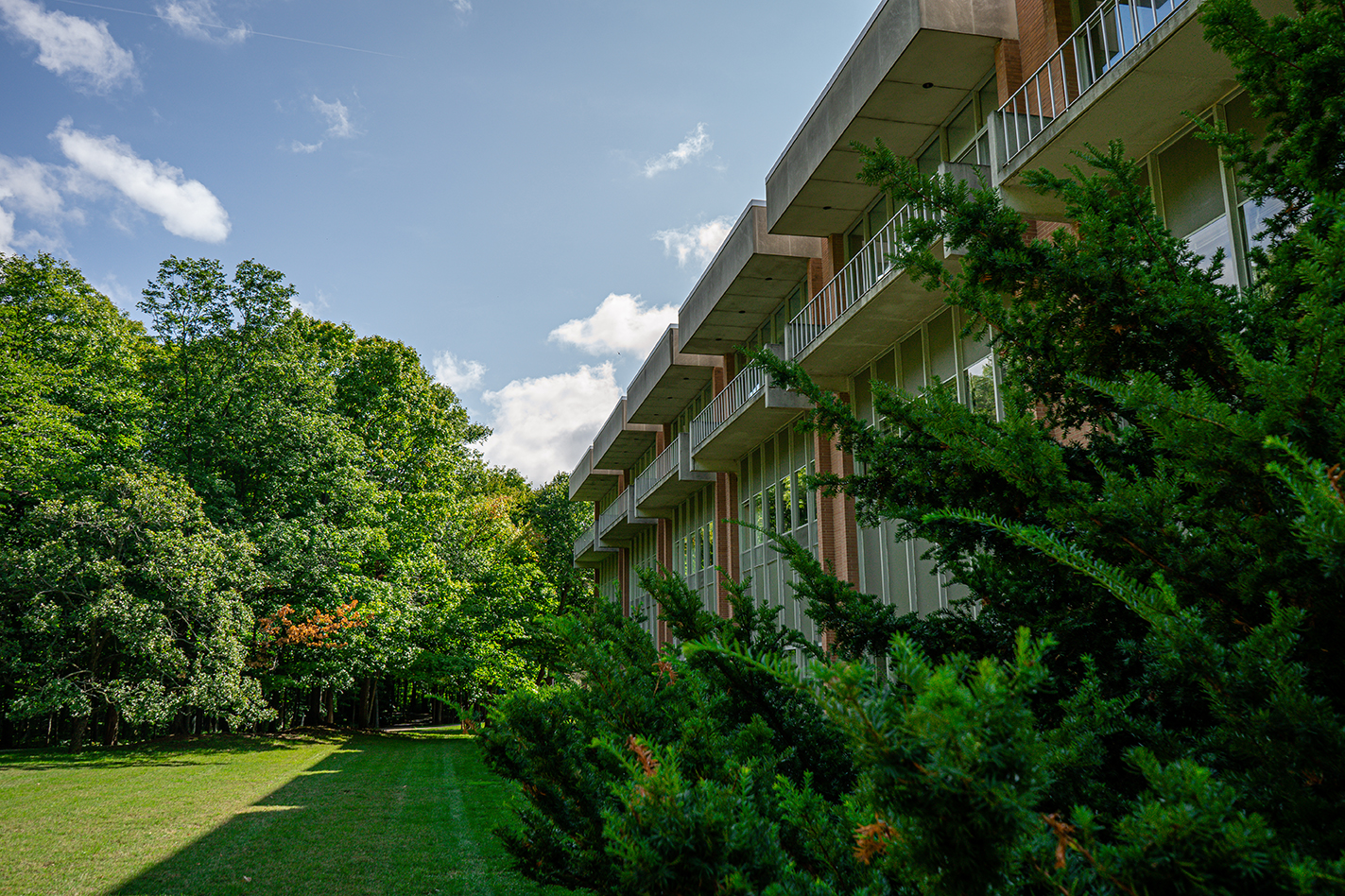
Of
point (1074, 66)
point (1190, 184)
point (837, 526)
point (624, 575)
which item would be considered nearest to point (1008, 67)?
point (1074, 66)

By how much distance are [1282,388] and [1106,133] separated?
8.67 meters

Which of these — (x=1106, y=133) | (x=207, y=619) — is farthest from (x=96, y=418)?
(x=1106, y=133)

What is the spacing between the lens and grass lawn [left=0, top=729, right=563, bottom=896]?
1059 centimetres

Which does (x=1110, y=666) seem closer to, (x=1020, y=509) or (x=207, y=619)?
(x=1020, y=509)

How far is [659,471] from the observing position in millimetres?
29641

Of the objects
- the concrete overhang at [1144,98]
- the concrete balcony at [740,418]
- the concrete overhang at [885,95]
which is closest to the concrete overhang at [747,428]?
the concrete balcony at [740,418]

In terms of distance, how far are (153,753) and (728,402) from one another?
786 inches

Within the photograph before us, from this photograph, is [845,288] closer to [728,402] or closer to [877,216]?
[877,216]

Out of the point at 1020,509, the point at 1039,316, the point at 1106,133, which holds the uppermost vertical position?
the point at 1106,133

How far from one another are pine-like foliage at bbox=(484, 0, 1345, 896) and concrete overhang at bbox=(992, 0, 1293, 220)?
16.2 ft

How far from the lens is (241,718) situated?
993 inches

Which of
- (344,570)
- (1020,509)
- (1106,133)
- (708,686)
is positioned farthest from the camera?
(344,570)

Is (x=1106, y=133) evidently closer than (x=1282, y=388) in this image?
No

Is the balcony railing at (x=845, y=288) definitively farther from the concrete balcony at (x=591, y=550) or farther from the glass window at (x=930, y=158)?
the concrete balcony at (x=591, y=550)
